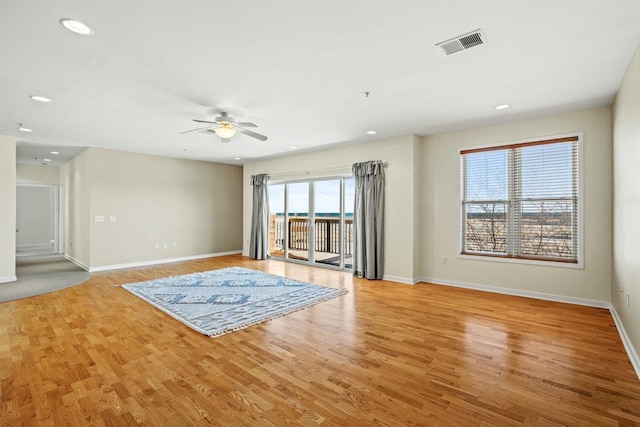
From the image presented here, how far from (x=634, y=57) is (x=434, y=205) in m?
3.06

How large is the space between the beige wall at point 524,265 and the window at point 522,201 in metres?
0.14

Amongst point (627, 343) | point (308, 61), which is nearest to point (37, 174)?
point (308, 61)

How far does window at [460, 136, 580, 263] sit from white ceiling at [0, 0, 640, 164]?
0.59 meters

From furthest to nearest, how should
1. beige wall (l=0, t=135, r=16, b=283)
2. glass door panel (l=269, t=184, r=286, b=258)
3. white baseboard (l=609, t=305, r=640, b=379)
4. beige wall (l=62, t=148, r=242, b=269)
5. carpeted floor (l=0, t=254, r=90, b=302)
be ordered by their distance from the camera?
glass door panel (l=269, t=184, r=286, b=258)
beige wall (l=62, t=148, r=242, b=269)
beige wall (l=0, t=135, r=16, b=283)
carpeted floor (l=0, t=254, r=90, b=302)
white baseboard (l=609, t=305, r=640, b=379)

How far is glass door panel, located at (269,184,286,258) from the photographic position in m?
7.77

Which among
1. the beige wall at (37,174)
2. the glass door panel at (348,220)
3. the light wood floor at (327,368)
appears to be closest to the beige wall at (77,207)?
the beige wall at (37,174)

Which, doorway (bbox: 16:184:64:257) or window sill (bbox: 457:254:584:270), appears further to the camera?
doorway (bbox: 16:184:64:257)

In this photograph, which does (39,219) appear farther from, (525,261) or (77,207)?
(525,261)

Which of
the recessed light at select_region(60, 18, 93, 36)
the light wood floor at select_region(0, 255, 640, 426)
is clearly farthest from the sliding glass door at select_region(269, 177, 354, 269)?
the recessed light at select_region(60, 18, 93, 36)

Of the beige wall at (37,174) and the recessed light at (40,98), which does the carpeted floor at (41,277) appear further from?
the recessed light at (40,98)

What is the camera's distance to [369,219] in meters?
5.69

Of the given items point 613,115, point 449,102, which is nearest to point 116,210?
point 449,102

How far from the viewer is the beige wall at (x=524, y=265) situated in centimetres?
391

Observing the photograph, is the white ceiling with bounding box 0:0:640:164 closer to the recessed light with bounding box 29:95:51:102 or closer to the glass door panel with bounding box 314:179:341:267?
the recessed light with bounding box 29:95:51:102
